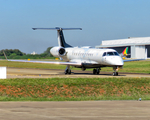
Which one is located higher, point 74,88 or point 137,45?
point 137,45

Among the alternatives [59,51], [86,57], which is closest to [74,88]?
[86,57]

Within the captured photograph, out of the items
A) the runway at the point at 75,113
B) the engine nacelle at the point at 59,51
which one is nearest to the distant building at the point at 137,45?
the engine nacelle at the point at 59,51

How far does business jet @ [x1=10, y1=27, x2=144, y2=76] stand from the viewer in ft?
117

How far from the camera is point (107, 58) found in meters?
36.0

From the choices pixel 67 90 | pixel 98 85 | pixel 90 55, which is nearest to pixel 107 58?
pixel 90 55

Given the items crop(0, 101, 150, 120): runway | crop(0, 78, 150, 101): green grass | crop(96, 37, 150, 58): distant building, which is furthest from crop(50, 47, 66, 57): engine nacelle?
crop(96, 37, 150, 58): distant building

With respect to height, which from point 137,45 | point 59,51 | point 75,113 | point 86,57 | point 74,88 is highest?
point 137,45

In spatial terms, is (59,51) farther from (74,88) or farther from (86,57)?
(74,88)

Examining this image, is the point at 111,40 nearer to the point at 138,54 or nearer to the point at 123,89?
the point at 138,54

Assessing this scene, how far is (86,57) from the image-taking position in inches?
1578

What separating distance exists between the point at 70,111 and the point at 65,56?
3188 centimetres

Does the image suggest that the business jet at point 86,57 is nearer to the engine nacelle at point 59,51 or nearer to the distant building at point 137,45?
the engine nacelle at point 59,51

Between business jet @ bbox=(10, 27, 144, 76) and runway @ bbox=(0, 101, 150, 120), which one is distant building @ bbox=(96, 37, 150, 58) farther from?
runway @ bbox=(0, 101, 150, 120)

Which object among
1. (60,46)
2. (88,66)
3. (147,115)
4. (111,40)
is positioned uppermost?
(111,40)
